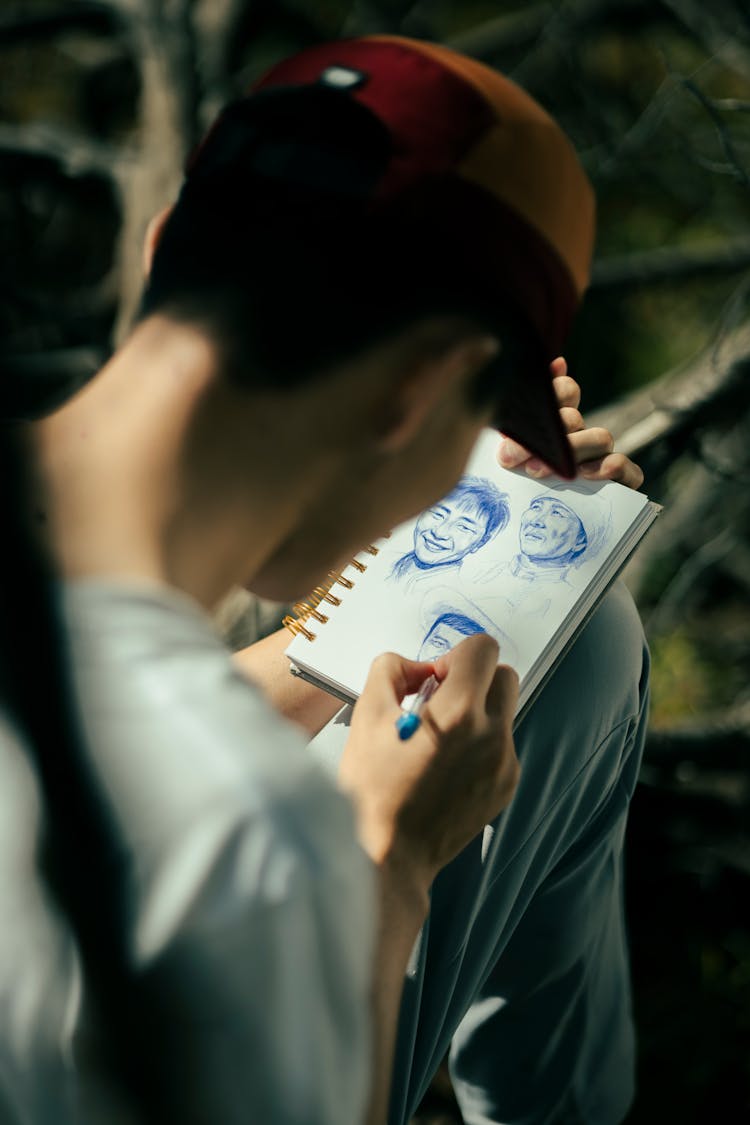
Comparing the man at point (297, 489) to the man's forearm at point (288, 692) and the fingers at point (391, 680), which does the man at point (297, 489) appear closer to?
the fingers at point (391, 680)

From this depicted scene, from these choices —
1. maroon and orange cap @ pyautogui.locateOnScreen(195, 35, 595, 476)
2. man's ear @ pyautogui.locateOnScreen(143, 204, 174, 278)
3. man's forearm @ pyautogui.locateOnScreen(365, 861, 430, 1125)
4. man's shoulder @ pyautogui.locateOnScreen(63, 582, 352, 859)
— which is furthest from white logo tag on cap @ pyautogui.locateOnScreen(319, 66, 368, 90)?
man's forearm @ pyautogui.locateOnScreen(365, 861, 430, 1125)

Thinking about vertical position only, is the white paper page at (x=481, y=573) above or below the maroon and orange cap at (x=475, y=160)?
below

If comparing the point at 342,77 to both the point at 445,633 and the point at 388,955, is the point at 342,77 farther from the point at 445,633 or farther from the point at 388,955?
the point at 388,955

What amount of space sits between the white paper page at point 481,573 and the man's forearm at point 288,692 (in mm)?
79

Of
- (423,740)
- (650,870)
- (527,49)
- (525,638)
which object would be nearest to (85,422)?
(423,740)

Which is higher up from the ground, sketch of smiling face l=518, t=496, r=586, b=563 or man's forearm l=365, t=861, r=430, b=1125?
sketch of smiling face l=518, t=496, r=586, b=563

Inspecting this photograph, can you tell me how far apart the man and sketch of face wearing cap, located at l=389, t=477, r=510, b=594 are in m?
0.20

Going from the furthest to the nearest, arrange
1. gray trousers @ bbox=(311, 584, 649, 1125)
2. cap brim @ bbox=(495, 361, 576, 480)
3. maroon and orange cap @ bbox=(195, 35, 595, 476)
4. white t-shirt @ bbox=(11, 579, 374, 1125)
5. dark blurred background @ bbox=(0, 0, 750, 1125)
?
dark blurred background @ bbox=(0, 0, 750, 1125)
gray trousers @ bbox=(311, 584, 649, 1125)
cap brim @ bbox=(495, 361, 576, 480)
maroon and orange cap @ bbox=(195, 35, 595, 476)
white t-shirt @ bbox=(11, 579, 374, 1125)

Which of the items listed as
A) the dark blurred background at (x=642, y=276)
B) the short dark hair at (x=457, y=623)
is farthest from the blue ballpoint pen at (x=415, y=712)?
the dark blurred background at (x=642, y=276)

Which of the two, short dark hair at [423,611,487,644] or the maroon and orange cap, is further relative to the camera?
short dark hair at [423,611,487,644]

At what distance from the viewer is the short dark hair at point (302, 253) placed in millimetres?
646

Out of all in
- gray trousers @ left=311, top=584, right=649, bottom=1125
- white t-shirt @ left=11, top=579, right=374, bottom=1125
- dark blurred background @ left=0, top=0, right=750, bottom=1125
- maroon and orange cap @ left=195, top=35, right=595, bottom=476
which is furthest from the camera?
dark blurred background @ left=0, top=0, right=750, bottom=1125

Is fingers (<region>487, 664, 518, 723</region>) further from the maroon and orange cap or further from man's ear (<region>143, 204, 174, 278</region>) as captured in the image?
man's ear (<region>143, 204, 174, 278</region>)

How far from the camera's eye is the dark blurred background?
59.2 inches
